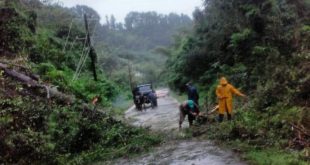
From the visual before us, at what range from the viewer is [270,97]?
645 inches

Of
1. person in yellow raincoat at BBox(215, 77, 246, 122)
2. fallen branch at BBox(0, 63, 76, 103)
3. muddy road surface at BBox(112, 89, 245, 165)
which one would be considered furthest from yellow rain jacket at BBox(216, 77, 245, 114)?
fallen branch at BBox(0, 63, 76, 103)

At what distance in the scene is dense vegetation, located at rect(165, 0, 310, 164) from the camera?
524 inches

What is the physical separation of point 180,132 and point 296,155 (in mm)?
6680

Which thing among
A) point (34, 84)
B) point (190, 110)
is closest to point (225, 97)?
point (190, 110)

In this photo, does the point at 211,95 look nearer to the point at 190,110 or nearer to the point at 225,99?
the point at 190,110

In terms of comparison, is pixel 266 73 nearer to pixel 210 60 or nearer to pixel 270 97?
pixel 270 97

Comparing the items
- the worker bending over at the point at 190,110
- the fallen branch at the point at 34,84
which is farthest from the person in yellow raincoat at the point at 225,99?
the fallen branch at the point at 34,84

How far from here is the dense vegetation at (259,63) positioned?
524 inches

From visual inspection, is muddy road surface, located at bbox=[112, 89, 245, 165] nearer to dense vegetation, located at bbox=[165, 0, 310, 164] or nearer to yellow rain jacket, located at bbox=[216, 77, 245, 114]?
dense vegetation, located at bbox=[165, 0, 310, 164]

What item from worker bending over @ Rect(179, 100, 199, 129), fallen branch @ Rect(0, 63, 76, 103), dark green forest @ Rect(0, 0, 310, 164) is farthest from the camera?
fallen branch @ Rect(0, 63, 76, 103)

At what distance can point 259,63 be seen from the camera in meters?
22.0

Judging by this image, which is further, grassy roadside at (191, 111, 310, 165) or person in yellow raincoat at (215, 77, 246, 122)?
person in yellow raincoat at (215, 77, 246, 122)

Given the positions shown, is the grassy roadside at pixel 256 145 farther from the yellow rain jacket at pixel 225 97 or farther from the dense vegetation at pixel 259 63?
the yellow rain jacket at pixel 225 97

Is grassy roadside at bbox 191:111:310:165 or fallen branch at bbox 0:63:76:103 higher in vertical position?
fallen branch at bbox 0:63:76:103
